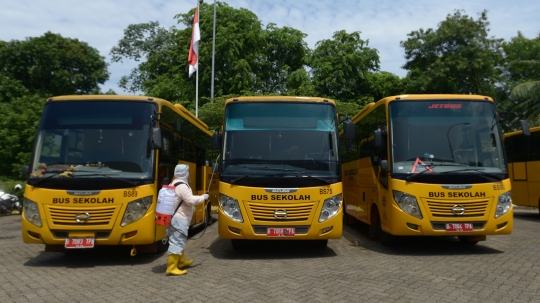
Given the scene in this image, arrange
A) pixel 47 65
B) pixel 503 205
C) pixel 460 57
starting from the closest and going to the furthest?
1. pixel 503 205
2. pixel 460 57
3. pixel 47 65

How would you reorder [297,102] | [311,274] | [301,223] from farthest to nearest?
[297,102] < [301,223] < [311,274]

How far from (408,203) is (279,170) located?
7.97ft

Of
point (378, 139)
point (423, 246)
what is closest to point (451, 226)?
point (423, 246)

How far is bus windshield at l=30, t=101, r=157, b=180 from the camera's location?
8.71 m

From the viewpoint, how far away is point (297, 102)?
969cm

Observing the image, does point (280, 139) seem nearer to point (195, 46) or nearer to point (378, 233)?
point (378, 233)

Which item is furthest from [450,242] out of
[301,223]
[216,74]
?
[216,74]

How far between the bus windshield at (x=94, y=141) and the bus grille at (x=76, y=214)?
0.55 metres

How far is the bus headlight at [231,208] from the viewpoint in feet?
29.4

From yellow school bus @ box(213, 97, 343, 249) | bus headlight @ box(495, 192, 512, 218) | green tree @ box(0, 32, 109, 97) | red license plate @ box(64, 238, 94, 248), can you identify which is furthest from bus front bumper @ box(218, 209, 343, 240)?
green tree @ box(0, 32, 109, 97)

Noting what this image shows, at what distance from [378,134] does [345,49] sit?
98.1 feet

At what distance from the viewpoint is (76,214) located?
27.8ft

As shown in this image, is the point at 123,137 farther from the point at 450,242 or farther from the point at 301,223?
the point at 450,242

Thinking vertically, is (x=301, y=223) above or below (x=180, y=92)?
below
